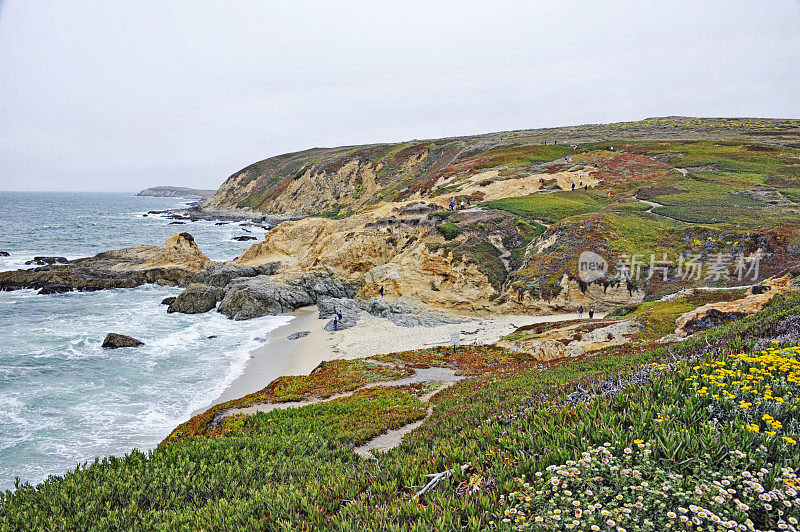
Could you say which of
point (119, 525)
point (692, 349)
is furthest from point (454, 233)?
point (119, 525)

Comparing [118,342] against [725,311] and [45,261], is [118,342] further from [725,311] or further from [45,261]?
[45,261]

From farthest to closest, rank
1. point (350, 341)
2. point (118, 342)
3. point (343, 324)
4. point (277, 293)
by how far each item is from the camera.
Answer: point (277, 293)
point (343, 324)
point (350, 341)
point (118, 342)

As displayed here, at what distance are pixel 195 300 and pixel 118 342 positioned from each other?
36.5ft

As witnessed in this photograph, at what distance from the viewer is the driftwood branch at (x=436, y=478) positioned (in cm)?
496

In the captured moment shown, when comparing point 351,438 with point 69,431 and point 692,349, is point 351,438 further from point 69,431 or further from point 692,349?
point 69,431

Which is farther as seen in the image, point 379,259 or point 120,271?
point 120,271

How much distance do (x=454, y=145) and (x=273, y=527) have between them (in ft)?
396

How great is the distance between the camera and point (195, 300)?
3981 cm

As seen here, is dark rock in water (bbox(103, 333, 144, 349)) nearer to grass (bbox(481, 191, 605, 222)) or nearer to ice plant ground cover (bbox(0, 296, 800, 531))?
ice plant ground cover (bbox(0, 296, 800, 531))

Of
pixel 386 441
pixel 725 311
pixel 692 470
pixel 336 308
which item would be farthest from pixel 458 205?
pixel 692 470

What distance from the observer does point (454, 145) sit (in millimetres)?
117438

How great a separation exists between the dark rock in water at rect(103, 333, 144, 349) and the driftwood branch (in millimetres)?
31589

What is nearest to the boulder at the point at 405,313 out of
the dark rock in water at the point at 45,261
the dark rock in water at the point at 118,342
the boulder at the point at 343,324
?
the boulder at the point at 343,324

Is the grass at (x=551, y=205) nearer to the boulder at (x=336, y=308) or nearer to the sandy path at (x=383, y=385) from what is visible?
the boulder at (x=336, y=308)
